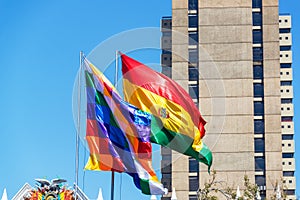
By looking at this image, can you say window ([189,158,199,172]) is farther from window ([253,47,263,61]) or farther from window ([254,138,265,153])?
window ([253,47,263,61])

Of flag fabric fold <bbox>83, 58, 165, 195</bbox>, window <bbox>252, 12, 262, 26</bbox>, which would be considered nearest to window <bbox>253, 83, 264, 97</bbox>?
window <bbox>252, 12, 262, 26</bbox>

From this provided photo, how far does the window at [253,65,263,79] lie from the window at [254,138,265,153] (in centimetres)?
627

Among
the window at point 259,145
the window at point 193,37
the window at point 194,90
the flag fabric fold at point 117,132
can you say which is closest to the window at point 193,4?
the window at point 193,37

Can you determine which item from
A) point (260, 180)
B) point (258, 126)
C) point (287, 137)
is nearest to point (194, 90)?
point (258, 126)

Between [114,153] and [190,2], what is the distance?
6116cm

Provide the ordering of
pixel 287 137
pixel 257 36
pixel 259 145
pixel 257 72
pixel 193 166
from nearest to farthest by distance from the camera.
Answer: pixel 193 166, pixel 259 145, pixel 257 72, pixel 257 36, pixel 287 137

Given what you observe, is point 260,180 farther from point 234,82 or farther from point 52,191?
point 52,191

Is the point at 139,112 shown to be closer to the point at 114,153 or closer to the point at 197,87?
the point at 114,153

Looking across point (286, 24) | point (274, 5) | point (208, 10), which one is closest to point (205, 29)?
point (208, 10)

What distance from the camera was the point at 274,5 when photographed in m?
88.4

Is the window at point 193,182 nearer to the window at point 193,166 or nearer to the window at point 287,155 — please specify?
the window at point 193,166

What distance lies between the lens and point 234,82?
3378 inches

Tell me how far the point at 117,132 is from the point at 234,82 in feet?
190

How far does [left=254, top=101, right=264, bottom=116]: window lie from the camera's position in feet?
282
